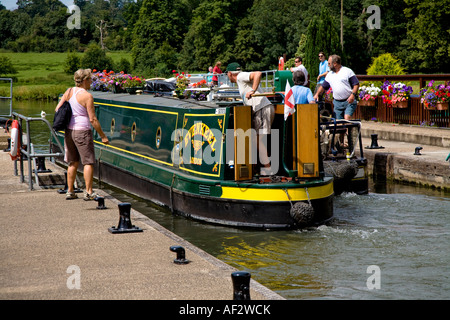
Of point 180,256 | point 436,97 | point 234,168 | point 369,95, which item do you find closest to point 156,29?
point 369,95

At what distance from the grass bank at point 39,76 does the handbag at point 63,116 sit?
4675 centimetres

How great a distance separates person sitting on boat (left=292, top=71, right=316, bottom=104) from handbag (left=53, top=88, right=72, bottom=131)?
11.4ft

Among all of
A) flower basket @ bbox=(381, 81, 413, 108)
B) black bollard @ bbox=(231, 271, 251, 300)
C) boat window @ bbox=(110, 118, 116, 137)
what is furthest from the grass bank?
black bollard @ bbox=(231, 271, 251, 300)

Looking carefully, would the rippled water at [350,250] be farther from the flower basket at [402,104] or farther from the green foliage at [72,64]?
the green foliage at [72,64]

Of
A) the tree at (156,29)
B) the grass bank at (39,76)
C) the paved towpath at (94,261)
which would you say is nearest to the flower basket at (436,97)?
the paved towpath at (94,261)

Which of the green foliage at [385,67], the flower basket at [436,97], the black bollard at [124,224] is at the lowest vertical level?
the black bollard at [124,224]

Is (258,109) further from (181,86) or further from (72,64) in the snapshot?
(72,64)

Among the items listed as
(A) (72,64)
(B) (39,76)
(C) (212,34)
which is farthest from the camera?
(A) (72,64)

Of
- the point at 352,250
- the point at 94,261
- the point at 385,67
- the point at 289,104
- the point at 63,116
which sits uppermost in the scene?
the point at 385,67

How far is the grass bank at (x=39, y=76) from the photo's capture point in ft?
181

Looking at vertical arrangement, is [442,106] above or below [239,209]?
above

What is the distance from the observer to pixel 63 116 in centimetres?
929

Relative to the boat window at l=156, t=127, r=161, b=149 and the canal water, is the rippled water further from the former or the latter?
the boat window at l=156, t=127, r=161, b=149

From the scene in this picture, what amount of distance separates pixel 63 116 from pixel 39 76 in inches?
2787
